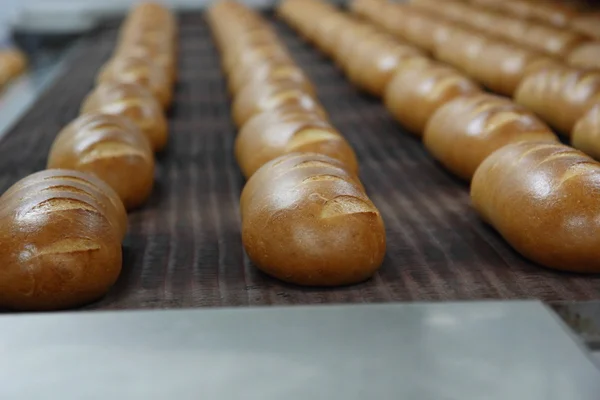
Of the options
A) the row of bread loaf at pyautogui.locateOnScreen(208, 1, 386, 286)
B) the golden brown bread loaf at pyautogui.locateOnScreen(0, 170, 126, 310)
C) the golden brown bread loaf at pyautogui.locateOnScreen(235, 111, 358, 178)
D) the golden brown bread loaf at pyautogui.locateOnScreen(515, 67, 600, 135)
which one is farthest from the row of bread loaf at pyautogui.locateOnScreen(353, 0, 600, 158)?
the golden brown bread loaf at pyautogui.locateOnScreen(0, 170, 126, 310)

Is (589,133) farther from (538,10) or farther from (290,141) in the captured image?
(538,10)

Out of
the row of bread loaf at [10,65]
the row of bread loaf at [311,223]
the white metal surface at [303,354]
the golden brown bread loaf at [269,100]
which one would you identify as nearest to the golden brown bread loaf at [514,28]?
the golden brown bread loaf at [269,100]

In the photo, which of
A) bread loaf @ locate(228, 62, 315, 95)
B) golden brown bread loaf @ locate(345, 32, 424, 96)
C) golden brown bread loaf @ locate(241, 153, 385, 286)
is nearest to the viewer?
golden brown bread loaf @ locate(241, 153, 385, 286)

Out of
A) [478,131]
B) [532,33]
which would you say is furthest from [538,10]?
[478,131]

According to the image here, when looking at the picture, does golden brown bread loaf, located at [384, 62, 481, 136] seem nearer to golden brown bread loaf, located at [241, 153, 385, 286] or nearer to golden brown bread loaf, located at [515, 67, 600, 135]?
golden brown bread loaf, located at [515, 67, 600, 135]

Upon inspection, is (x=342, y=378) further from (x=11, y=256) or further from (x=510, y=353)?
(x=11, y=256)

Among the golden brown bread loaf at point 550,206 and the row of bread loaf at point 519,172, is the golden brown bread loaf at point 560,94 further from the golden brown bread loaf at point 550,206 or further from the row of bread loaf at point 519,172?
the golden brown bread loaf at point 550,206

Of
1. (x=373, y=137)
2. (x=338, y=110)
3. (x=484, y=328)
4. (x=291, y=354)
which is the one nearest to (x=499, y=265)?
(x=484, y=328)
